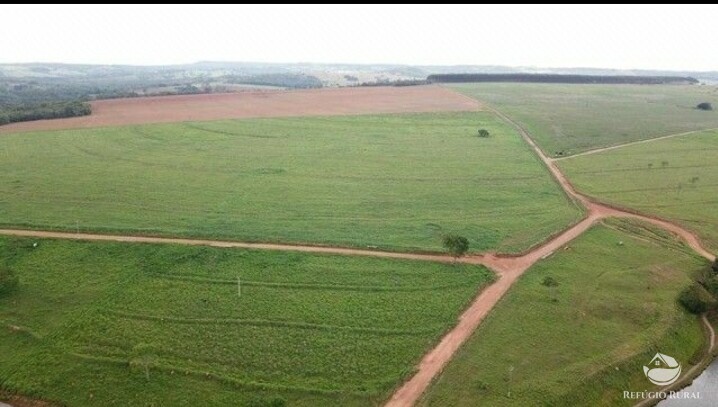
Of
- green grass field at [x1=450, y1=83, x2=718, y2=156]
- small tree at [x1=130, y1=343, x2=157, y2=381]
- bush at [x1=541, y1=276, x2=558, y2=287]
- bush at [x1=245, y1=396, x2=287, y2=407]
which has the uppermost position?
green grass field at [x1=450, y1=83, x2=718, y2=156]

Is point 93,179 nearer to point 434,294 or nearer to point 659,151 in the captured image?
point 434,294

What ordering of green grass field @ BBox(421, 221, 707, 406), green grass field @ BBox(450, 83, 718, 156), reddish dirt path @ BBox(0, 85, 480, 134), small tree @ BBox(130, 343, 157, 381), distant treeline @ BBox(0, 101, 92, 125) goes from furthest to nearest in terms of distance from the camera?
reddish dirt path @ BBox(0, 85, 480, 134) → distant treeline @ BBox(0, 101, 92, 125) → green grass field @ BBox(450, 83, 718, 156) → small tree @ BBox(130, 343, 157, 381) → green grass field @ BBox(421, 221, 707, 406)

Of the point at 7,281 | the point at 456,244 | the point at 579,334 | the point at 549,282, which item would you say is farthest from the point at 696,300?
the point at 7,281

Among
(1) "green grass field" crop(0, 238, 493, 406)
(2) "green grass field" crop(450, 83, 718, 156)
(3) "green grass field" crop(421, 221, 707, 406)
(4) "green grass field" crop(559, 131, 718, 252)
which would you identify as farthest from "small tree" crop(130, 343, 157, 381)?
(2) "green grass field" crop(450, 83, 718, 156)

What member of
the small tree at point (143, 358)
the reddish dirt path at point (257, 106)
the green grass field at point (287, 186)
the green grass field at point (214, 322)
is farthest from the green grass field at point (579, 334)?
the reddish dirt path at point (257, 106)

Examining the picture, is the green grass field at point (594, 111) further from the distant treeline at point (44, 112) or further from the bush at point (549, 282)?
the distant treeline at point (44, 112)

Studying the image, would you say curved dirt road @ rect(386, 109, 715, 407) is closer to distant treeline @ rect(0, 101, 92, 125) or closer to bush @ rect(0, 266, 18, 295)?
bush @ rect(0, 266, 18, 295)

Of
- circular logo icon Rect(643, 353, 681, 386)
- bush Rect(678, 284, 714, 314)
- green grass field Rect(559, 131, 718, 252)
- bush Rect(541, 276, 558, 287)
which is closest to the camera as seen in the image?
circular logo icon Rect(643, 353, 681, 386)
